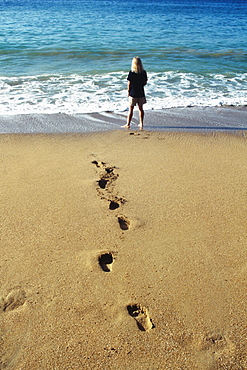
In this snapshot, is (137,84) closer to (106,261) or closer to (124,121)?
(124,121)

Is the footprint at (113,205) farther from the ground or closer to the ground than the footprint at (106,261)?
closer to the ground

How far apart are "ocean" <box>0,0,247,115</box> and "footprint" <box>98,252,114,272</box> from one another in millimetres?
4809

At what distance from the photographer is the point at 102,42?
16188 mm

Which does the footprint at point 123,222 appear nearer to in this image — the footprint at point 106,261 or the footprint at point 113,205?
the footprint at point 113,205

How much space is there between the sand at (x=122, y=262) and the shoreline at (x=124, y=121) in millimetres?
1495

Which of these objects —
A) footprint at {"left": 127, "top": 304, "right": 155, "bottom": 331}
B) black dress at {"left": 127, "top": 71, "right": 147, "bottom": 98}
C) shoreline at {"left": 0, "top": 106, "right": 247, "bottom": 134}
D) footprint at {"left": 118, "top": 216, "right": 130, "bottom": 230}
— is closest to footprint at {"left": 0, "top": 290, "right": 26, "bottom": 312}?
footprint at {"left": 127, "top": 304, "right": 155, "bottom": 331}

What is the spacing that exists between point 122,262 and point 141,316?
0.56 meters

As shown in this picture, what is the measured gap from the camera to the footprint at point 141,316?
2.31 m

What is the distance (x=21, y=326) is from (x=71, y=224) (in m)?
1.21

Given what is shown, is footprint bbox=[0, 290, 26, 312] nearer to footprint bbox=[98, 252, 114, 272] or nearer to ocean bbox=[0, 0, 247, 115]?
footprint bbox=[98, 252, 114, 272]

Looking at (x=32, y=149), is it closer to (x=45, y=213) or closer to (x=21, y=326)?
(x=45, y=213)

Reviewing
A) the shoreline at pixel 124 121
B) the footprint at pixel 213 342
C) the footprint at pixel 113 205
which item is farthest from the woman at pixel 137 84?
the footprint at pixel 213 342

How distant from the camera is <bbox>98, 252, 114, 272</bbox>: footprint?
2.81m

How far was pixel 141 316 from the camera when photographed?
2.39 metres
